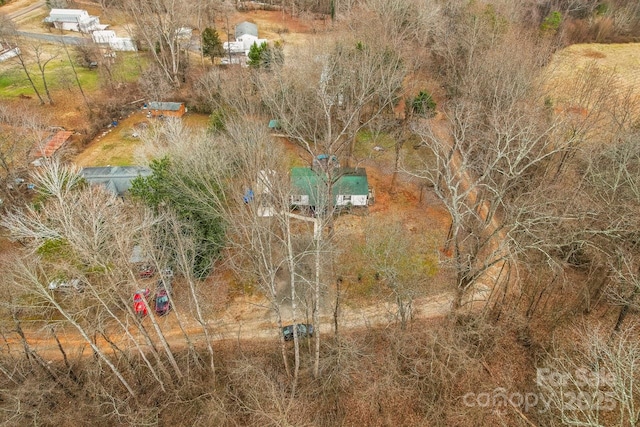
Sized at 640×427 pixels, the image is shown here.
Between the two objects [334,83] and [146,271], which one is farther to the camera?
[334,83]

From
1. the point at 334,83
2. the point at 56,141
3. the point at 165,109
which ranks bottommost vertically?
the point at 56,141

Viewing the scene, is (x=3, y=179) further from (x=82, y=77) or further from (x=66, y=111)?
(x=82, y=77)

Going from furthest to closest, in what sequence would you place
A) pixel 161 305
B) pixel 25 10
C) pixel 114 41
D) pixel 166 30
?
pixel 25 10
pixel 114 41
pixel 166 30
pixel 161 305

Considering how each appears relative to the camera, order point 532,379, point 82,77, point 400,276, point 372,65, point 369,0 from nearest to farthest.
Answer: point 532,379
point 400,276
point 372,65
point 369,0
point 82,77

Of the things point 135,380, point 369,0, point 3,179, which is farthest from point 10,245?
point 369,0

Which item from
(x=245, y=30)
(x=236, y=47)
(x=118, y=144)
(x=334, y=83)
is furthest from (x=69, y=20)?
(x=334, y=83)

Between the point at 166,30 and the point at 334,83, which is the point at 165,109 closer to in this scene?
the point at 166,30
